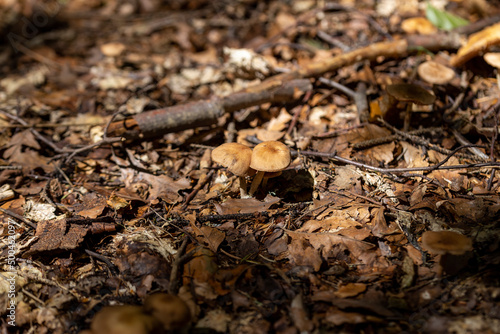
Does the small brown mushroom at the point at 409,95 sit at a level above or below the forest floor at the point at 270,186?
above

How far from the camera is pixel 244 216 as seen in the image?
3.36m

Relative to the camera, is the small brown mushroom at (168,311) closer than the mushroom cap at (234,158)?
Yes

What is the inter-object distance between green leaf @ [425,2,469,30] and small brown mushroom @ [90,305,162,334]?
6.67 m

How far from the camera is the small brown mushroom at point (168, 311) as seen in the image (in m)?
2.18

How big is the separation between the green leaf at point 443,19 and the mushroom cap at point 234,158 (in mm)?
5057

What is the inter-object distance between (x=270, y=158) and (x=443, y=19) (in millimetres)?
5164

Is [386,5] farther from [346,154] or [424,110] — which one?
[346,154]

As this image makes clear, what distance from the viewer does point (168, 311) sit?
2.19 m

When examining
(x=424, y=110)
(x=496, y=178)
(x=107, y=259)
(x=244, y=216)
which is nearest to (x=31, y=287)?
(x=107, y=259)

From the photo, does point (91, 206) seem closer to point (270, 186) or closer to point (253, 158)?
point (253, 158)

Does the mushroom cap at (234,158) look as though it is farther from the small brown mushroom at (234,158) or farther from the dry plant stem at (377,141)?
the dry plant stem at (377,141)

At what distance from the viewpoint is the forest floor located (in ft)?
8.48

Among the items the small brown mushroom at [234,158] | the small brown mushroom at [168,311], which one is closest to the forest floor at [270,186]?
the small brown mushroom at [168,311]

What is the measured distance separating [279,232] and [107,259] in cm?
167
